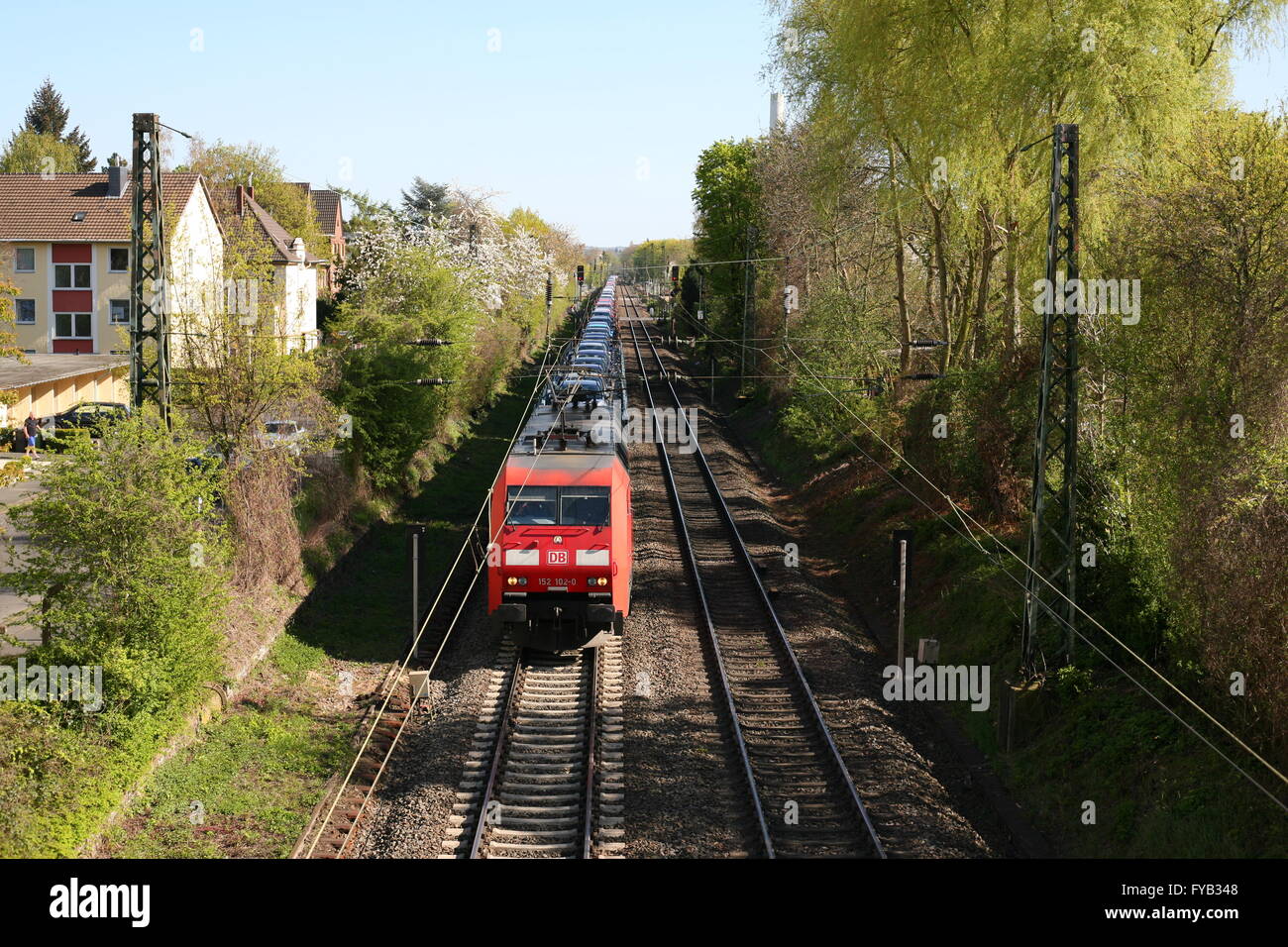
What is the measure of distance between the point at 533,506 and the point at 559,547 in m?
Answer: 0.88

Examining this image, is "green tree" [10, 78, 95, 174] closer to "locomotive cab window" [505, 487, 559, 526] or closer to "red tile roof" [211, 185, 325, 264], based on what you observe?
"red tile roof" [211, 185, 325, 264]

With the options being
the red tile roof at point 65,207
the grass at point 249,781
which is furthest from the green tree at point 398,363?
the red tile roof at point 65,207

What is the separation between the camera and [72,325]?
1884 inches

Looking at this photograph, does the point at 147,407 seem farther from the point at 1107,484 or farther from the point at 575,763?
the point at 1107,484

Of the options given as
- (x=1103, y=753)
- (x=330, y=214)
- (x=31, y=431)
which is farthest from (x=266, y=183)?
(x=1103, y=753)

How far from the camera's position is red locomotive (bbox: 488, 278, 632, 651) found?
18.0 metres

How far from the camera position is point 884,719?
55.5 feet

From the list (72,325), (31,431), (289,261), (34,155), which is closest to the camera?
(31,431)

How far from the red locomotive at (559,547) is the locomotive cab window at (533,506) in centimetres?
2

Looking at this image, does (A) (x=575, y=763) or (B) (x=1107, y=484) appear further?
(B) (x=1107, y=484)

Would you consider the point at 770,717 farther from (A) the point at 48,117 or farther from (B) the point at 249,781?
(A) the point at 48,117

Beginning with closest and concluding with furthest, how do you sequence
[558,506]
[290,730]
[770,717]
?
[290,730], [770,717], [558,506]
